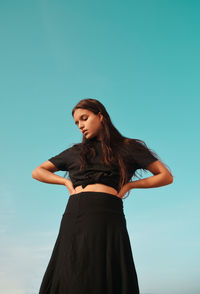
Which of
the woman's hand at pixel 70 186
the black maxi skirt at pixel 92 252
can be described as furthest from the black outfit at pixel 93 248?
the woman's hand at pixel 70 186

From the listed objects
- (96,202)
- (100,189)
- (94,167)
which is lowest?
(96,202)

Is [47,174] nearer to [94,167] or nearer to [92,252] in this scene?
[94,167]

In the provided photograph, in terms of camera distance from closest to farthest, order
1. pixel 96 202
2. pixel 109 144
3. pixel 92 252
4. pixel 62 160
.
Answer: pixel 92 252
pixel 96 202
pixel 109 144
pixel 62 160

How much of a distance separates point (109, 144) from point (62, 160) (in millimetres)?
649

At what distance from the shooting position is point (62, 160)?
399 cm

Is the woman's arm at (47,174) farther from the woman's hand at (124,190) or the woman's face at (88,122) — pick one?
the woman's hand at (124,190)

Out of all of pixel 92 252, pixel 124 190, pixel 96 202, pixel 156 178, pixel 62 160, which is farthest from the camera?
pixel 62 160

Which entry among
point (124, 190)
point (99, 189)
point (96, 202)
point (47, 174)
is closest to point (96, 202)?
point (96, 202)

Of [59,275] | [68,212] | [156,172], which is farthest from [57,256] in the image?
[156,172]

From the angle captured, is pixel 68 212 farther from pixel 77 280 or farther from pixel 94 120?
pixel 94 120

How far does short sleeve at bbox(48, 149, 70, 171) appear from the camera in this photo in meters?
3.97

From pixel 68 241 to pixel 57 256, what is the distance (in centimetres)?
25

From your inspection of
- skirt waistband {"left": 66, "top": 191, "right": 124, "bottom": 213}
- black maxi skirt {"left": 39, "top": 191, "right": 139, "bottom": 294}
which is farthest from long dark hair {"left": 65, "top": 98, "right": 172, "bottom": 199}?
black maxi skirt {"left": 39, "top": 191, "right": 139, "bottom": 294}

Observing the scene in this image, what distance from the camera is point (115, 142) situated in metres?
3.96
